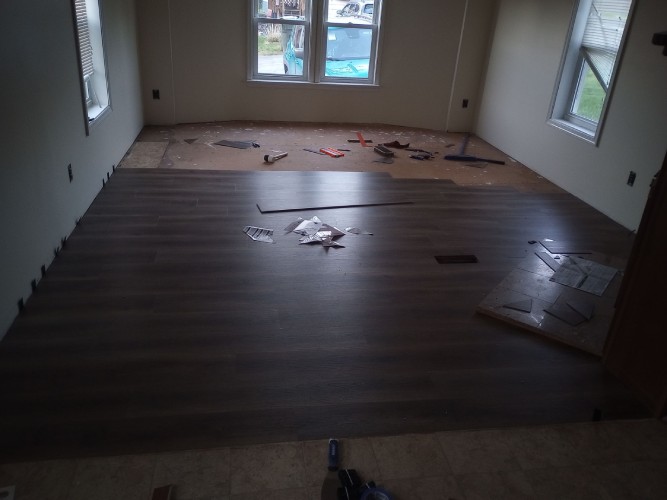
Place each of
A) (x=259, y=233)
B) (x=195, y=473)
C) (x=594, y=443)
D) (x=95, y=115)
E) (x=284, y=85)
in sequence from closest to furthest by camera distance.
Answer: (x=195, y=473), (x=594, y=443), (x=259, y=233), (x=95, y=115), (x=284, y=85)

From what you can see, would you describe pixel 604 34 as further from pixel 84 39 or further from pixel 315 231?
pixel 84 39

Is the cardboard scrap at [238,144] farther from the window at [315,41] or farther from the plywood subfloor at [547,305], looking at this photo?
the plywood subfloor at [547,305]

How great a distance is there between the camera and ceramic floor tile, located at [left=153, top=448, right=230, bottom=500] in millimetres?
1618

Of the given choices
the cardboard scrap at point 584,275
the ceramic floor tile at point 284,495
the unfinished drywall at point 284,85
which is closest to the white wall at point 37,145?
the ceramic floor tile at point 284,495

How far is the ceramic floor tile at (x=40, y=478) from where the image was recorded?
1580 millimetres

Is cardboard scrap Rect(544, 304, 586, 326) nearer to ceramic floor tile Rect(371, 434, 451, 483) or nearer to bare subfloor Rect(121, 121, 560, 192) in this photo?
ceramic floor tile Rect(371, 434, 451, 483)

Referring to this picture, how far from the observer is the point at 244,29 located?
6.39 metres

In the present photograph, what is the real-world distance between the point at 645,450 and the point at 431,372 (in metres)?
0.83

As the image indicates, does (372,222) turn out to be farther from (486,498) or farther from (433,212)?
(486,498)

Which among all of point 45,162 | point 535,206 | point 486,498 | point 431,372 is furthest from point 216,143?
point 486,498

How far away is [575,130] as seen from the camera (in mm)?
4902

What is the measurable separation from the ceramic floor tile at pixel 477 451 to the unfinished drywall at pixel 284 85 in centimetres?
574

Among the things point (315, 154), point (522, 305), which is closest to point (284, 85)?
point (315, 154)

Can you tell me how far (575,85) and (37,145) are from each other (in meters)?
4.75
